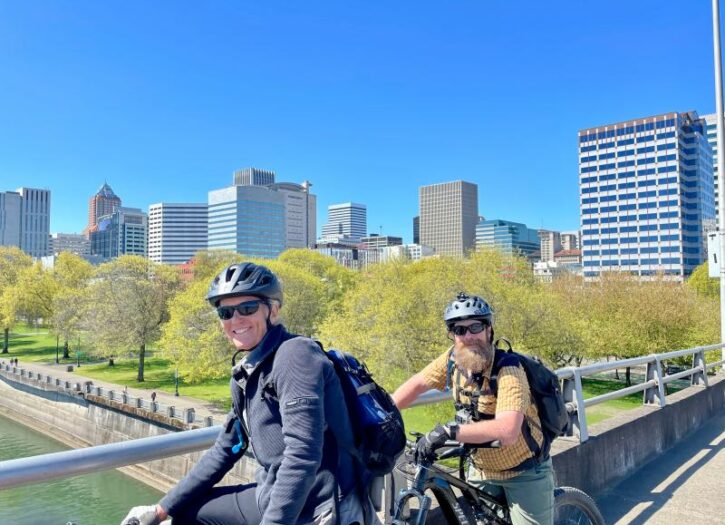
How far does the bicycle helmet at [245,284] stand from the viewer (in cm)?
234

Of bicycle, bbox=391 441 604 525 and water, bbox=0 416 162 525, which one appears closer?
bicycle, bbox=391 441 604 525

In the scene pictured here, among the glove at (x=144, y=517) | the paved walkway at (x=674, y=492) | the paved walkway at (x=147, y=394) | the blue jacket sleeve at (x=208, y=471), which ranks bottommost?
the paved walkway at (x=147, y=394)

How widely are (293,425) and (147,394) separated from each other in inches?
1647

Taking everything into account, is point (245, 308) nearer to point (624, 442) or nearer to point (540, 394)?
point (540, 394)

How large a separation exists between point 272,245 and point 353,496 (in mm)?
181752

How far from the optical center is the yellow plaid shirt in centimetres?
273

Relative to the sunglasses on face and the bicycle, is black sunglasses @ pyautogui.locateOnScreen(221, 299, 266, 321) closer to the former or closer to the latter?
the sunglasses on face

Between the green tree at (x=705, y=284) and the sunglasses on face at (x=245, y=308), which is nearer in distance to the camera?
the sunglasses on face at (x=245, y=308)

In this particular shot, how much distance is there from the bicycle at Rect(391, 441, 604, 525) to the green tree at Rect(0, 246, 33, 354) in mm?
68206

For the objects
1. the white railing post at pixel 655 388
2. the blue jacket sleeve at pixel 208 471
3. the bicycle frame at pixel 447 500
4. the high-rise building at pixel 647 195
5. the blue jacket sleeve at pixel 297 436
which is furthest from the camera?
the high-rise building at pixel 647 195

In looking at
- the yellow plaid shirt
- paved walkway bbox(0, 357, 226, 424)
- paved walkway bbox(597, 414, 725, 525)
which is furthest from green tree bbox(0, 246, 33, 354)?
the yellow plaid shirt

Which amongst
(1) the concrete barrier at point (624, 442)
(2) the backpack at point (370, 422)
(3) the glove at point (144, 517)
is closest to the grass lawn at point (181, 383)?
(1) the concrete barrier at point (624, 442)

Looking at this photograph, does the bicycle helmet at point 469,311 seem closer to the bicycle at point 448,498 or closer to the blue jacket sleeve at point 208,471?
the bicycle at point 448,498

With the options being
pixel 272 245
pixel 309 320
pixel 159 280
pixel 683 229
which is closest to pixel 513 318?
pixel 309 320
